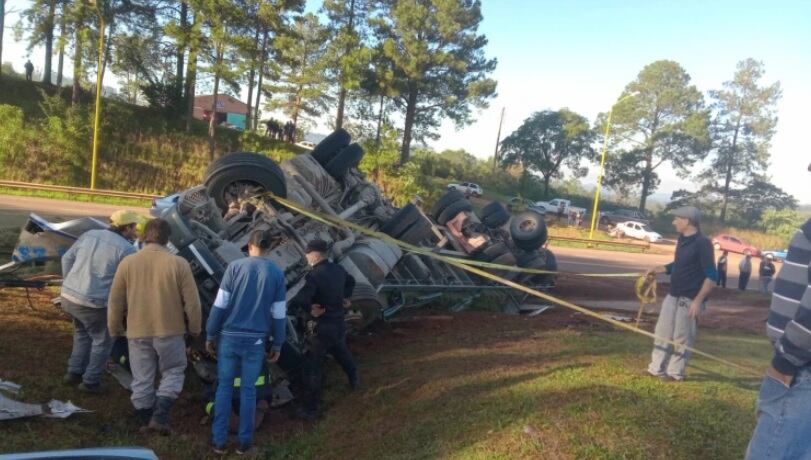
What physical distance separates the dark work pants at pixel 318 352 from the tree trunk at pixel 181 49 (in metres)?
28.9

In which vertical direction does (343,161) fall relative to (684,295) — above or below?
above

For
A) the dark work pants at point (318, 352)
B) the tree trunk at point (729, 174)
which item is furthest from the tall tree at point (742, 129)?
the dark work pants at point (318, 352)

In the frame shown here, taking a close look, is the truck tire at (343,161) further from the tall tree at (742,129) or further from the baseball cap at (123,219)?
the tall tree at (742,129)

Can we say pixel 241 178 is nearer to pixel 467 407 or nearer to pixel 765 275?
pixel 467 407

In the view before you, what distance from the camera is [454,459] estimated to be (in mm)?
3941

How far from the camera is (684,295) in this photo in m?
5.30

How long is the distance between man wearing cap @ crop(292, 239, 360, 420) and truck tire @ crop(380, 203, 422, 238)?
2.58m

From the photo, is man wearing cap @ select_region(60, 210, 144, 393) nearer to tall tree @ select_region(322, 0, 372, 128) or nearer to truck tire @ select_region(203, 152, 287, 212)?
truck tire @ select_region(203, 152, 287, 212)

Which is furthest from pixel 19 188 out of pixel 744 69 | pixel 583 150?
pixel 744 69

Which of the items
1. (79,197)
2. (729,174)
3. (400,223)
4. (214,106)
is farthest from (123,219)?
(729,174)

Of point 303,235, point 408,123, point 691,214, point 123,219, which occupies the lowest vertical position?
point 303,235

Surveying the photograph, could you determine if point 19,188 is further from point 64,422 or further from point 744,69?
point 744,69

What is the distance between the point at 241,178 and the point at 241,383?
9.66ft

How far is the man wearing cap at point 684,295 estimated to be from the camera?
5242mm
